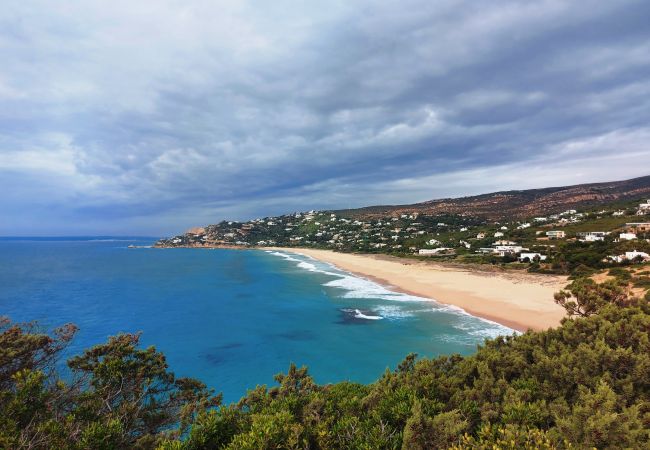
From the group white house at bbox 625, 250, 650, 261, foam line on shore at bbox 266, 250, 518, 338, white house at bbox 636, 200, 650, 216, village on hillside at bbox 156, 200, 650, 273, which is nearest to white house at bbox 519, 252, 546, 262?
village on hillside at bbox 156, 200, 650, 273

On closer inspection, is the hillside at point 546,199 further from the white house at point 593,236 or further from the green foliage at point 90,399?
the green foliage at point 90,399

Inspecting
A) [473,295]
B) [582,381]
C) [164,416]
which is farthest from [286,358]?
[473,295]

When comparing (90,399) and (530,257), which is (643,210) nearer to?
(530,257)

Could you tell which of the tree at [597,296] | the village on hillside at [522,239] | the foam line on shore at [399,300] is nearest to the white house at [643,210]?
the village on hillside at [522,239]

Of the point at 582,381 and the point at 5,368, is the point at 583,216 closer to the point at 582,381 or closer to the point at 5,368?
the point at 582,381

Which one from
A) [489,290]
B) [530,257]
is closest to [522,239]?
[530,257]

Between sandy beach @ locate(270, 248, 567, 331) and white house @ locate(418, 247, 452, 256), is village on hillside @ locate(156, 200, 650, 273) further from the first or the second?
sandy beach @ locate(270, 248, 567, 331)
